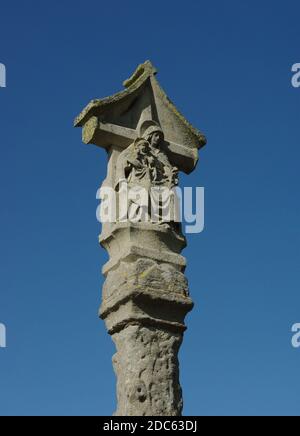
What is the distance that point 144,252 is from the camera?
8852 millimetres

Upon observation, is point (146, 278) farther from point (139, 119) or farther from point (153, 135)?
point (139, 119)

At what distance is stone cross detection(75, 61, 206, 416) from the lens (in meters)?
8.45

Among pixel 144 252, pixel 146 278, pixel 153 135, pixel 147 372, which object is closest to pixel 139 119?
pixel 153 135

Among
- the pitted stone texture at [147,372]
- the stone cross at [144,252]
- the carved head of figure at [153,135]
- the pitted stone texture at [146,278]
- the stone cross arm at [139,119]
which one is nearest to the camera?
the pitted stone texture at [147,372]

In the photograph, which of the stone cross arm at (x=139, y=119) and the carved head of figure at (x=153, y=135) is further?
the carved head of figure at (x=153, y=135)

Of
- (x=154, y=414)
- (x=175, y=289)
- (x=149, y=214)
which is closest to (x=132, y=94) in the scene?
(x=149, y=214)

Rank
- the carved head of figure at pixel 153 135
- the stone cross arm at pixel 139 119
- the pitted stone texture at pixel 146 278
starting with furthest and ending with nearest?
1. the carved head of figure at pixel 153 135
2. the stone cross arm at pixel 139 119
3. the pitted stone texture at pixel 146 278

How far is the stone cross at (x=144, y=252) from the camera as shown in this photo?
845cm

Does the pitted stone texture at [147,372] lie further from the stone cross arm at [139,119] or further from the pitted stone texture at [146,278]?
the stone cross arm at [139,119]

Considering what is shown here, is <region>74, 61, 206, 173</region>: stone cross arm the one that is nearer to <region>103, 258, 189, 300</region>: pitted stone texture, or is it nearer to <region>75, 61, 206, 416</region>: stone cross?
<region>75, 61, 206, 416</region>: stone cross

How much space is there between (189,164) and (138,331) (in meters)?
2.39

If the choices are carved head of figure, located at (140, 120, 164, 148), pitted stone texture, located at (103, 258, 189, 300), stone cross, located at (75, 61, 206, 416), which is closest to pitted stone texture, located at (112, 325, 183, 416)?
stone cross, located at (75, 61, 206, 416)

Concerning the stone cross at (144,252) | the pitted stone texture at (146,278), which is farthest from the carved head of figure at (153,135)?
the pitted stone texture at (146,278)
